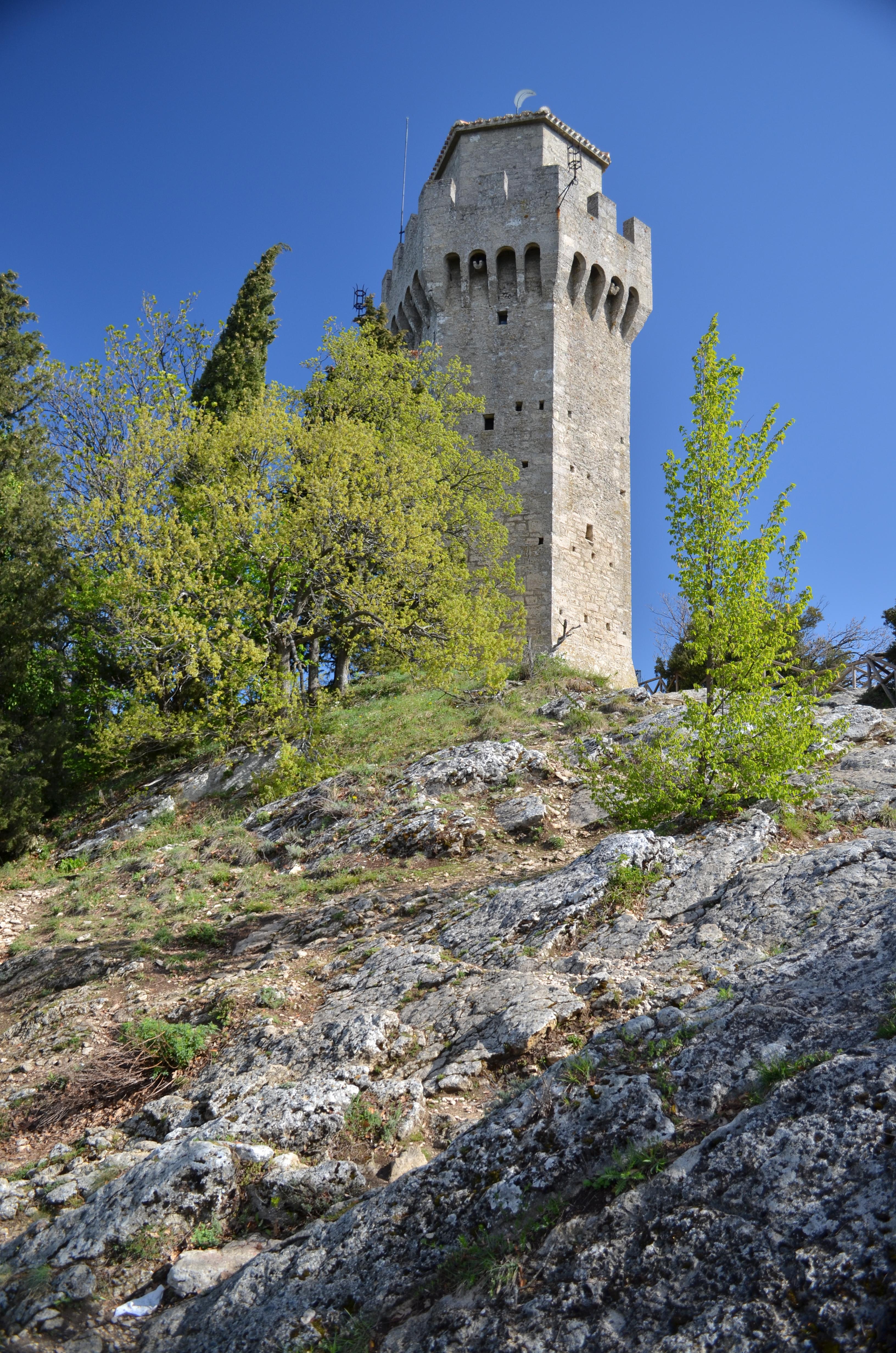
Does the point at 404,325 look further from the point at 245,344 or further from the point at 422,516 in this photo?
the point at 422,516

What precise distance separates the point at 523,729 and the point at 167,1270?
10814 millimetres

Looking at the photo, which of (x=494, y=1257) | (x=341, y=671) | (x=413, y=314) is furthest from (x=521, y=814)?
(x=413, y=314)

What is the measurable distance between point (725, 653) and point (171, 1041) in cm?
636

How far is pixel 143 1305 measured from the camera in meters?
4.12

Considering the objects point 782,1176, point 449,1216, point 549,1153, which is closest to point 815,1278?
point 782,1176

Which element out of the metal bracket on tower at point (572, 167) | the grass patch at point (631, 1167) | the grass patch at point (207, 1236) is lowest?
the grass patch at point (207, 1236)

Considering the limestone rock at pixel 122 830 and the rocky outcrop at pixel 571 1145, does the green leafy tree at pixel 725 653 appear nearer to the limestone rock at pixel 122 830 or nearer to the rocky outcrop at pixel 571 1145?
the rocky outcrop at pixel 571 1145

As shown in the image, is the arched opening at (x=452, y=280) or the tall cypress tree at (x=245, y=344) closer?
the tall cypress tree at (x=245, y=344)

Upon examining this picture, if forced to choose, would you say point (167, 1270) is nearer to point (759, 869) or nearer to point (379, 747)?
point (759, 869)

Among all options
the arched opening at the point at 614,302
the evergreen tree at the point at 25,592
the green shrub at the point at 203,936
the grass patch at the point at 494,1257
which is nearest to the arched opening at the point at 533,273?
the arched opening at the point at 614,302

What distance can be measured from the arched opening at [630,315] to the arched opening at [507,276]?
4.08m

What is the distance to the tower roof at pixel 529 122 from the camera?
1052 inches

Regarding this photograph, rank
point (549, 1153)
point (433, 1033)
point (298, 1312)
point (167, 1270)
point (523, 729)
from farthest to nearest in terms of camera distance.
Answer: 1. point (523, 729)
2. point (433, 1033)
3. point (167, 1270)
4. point (549, 1153)
5. point (298, 1312)

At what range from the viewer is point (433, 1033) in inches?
234
